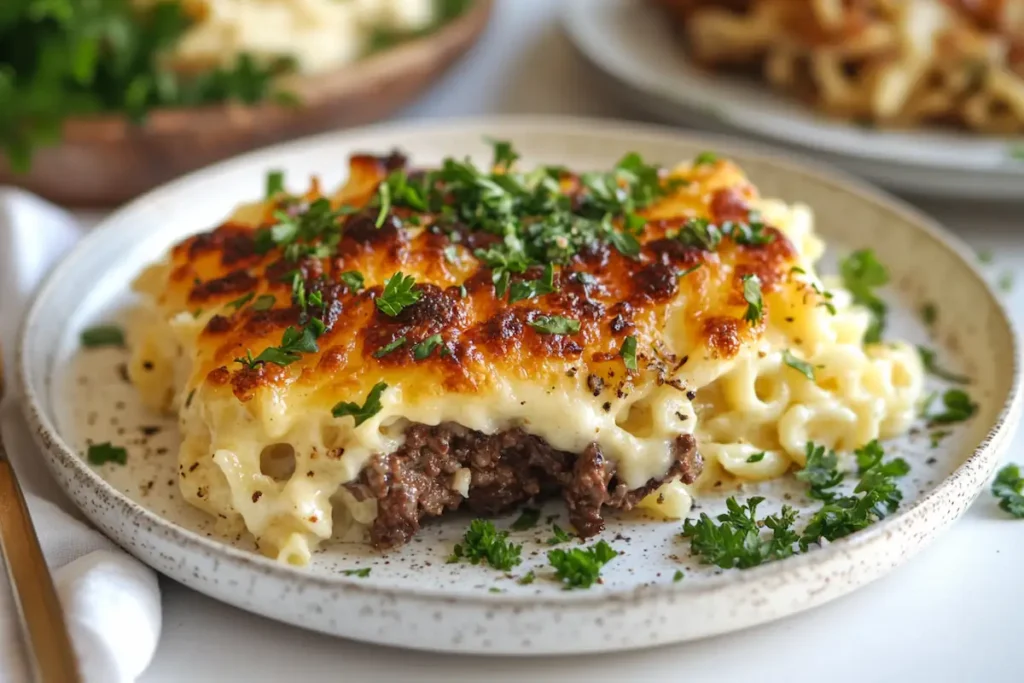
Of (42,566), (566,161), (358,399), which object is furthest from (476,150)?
(42,566)

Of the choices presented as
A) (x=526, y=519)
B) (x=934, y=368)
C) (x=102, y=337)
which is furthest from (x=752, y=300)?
(x=102, y=337)

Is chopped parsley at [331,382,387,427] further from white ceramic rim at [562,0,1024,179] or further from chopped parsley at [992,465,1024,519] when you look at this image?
white ceramic rim at [562,0,1024,179]

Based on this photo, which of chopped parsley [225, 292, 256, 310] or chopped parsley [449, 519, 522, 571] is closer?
chopped parsley [449, 519, 522, 571]

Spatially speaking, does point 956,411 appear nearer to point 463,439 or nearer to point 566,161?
point 463,439

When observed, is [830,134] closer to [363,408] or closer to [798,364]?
[798,364]

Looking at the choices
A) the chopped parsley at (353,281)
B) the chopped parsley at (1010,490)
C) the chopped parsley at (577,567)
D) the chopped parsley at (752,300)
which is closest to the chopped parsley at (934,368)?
the chopped parsley at (1010,490)

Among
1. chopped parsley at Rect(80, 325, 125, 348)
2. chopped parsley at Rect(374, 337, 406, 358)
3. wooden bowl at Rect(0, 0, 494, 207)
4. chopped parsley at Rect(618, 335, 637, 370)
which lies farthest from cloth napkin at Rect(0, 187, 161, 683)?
wooden bowl at Rect(0, 0, 494, 207)

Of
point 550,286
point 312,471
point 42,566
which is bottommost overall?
point 42,566
